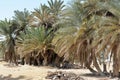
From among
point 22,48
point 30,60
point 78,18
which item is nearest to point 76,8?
point 78,18

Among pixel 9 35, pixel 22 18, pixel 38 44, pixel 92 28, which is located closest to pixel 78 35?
pixel 92 28

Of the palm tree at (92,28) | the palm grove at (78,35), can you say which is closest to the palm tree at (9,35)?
the palm grove at (78,35)

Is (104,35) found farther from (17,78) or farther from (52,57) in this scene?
(52,57)

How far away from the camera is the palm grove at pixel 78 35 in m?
22.0

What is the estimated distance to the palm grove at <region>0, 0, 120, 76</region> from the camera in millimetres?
22016

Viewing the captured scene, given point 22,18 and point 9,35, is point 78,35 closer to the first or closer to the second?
point 22,18

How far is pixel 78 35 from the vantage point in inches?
1010

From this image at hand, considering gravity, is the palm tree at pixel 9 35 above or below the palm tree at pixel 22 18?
below

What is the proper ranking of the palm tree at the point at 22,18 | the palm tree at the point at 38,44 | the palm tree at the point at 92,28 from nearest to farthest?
the palm tree at the point at 92,28
the palm tree at the point at 38,44
the palm tree at the point at 22,18

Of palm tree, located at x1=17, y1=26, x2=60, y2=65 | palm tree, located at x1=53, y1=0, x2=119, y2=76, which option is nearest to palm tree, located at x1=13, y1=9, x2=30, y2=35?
palm tree, located at x1=17, y1=26, x2=60, y2=65

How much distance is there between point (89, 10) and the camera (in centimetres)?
2662

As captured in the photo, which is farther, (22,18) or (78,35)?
(22,18)

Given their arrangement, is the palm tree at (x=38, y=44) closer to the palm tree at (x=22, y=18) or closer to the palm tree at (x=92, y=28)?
the palm tree at (x=22, y=18)

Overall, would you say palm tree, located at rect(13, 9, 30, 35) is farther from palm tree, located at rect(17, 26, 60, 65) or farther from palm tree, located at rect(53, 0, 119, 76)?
palm tree, located at rect(53, 0, 119, 76)
